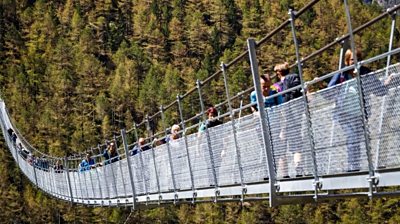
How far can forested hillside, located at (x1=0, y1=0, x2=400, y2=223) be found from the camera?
77.5 metres

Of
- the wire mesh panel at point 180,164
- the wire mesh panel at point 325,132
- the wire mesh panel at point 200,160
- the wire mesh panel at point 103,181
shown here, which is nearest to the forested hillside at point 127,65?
the wire mesh panel at point 103,181

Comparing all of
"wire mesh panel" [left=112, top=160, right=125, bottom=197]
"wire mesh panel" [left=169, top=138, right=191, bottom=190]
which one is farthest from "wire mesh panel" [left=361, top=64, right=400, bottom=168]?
"wire mesh panel" [left=112, top=160, right=125, bottom=197]

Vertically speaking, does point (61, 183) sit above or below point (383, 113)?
above

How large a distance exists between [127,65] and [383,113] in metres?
104

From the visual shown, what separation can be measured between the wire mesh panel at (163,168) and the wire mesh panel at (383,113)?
17.1ft

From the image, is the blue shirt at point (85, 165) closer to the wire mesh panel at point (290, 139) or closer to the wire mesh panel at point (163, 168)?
the wire mesh panel at point (163, 168)

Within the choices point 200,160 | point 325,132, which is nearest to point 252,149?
point 325,132

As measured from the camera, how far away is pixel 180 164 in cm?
889

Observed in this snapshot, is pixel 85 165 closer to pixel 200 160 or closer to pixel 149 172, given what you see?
pixel 149 172

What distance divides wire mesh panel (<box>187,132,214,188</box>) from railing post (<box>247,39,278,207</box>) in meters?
1.68

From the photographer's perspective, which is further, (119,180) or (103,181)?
(103,181)

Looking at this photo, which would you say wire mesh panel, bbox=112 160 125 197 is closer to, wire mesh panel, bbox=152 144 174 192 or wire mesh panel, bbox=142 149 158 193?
wire mesh panel, bbox=142 149 158 193

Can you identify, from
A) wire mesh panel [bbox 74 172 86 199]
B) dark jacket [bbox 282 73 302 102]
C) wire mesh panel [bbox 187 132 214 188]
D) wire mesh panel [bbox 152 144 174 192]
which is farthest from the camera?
wire mesh panel [bbox 74 172 86 199]

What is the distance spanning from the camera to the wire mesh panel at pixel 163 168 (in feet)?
31.4
